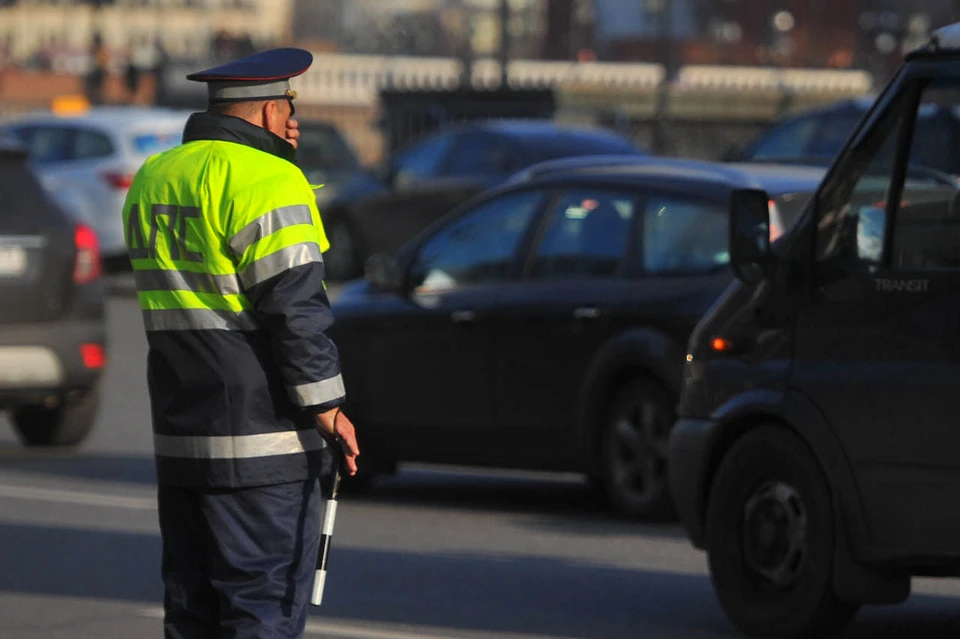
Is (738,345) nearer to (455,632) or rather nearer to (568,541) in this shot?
(455,632)

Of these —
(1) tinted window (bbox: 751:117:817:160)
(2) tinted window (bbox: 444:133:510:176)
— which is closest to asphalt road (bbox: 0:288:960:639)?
(1) tinted window (bbox: 751:117:817:160)

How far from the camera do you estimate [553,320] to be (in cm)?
1038

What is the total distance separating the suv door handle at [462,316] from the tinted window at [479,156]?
11720mm

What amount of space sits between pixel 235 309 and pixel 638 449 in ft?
16.3

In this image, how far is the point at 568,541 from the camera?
9.75m

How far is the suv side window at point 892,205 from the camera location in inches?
271

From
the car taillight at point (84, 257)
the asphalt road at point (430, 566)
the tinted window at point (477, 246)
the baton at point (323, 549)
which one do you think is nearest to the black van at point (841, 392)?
the asphalt road at point (430, 566)

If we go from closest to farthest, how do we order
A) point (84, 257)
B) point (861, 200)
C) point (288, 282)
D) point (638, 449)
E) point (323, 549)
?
point (288, 282)
point (323, 549)
point (861, 200)
point (638, 449)
point (84, 257)

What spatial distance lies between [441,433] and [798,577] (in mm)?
3716

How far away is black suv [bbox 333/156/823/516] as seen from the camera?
10.1m

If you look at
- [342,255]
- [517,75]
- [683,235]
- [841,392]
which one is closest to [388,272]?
[683,235]

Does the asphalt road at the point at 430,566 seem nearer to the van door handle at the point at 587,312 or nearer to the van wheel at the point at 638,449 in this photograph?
the van wheel at the point at 638,449

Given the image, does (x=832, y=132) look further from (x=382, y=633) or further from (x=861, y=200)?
(x=382, y=633)

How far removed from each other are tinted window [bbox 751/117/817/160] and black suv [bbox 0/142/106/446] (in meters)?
8.38
